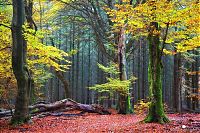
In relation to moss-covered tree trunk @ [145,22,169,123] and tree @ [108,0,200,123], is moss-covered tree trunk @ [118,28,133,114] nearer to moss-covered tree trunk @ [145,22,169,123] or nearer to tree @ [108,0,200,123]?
tree @ [108,0,200,123]

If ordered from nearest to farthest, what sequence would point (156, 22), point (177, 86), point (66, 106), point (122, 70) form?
1. point (156, 22)
2. point (122, 70)
3. point (66, 106)
4. point (177, 86)

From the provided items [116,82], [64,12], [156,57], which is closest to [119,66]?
[116,82]

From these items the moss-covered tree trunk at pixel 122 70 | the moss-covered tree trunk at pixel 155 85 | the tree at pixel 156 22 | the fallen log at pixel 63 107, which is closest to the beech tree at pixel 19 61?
the tree at pixel 156 22

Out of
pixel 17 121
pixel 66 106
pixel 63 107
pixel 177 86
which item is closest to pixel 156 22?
pixel 17 121

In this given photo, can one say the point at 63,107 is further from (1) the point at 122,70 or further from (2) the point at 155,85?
(2) the point at 155,85

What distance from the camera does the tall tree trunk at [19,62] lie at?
14.1m

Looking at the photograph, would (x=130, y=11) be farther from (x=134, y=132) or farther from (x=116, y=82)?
(x=116, y=82)

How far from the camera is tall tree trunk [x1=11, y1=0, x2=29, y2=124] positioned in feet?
46.4

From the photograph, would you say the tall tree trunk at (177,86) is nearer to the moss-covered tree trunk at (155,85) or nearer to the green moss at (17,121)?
the moss-covered tree trunk at (155,85)

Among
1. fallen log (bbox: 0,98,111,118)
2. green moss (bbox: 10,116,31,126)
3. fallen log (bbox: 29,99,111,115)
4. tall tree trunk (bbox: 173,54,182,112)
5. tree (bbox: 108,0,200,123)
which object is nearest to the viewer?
tree (bbox: 108,0,200,123)

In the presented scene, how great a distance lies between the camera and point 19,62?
14281 millimetres

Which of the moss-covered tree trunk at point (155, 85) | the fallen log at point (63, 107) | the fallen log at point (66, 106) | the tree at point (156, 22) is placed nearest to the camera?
the tree at point (156, 22)

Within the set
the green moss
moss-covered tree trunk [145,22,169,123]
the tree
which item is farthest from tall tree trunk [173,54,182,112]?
the green moss

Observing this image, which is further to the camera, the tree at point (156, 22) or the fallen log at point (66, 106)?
the fallen log at point (66, 106)
